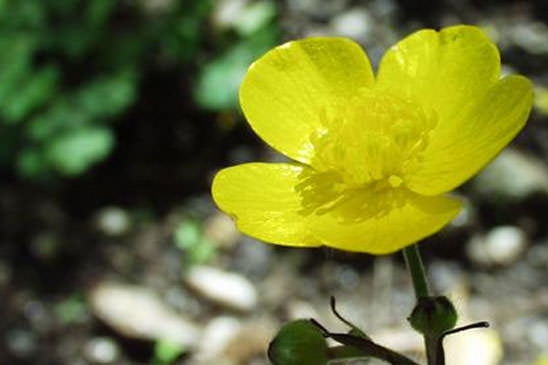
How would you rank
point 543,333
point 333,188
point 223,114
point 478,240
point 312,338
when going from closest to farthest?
point 312,338 < point 333,188 < point 543,333 < point 478,240 < point 223,114

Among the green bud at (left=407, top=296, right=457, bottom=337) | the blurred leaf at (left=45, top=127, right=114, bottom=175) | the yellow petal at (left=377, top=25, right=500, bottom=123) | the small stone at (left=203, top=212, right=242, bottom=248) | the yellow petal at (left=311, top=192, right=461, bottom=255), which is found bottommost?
the small stone at (left=203, top=212, right=242, bottom=248)

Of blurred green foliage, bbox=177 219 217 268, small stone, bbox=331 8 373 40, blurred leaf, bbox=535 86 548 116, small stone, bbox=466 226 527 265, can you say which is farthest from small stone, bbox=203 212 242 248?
blurred leaf, bbox=535 86 548 116

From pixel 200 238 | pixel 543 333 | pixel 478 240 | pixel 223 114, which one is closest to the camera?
pixel 543 333

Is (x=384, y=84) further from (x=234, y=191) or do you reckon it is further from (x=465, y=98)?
(x=234, y=191)

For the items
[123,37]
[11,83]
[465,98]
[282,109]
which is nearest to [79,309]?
[11,83]

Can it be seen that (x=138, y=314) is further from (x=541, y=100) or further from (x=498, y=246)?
(x=541, y=100)

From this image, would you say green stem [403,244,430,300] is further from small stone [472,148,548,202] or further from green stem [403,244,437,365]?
small stone [472,148,548,202]

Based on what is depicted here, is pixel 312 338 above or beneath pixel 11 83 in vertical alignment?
above
